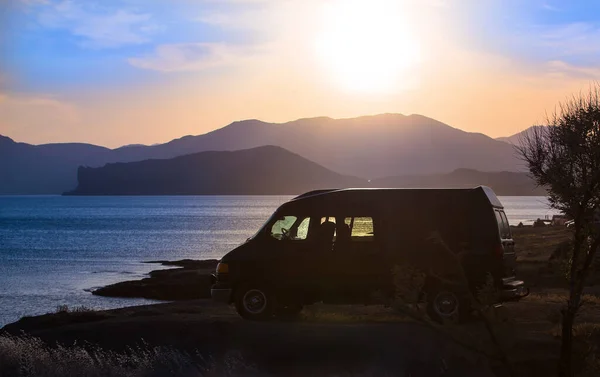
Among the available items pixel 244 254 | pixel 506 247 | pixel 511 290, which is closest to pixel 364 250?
pixel 244 254

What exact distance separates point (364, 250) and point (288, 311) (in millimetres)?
2059

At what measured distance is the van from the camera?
15.1m

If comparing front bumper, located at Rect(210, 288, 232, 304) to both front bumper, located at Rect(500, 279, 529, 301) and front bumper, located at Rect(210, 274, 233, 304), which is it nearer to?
front bumper, located at Rect(210, 274, 233, 304)

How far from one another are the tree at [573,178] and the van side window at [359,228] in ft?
10.2

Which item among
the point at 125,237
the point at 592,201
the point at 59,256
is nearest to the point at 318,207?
the point at 592,201

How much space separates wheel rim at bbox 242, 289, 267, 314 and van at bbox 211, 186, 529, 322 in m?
0.02

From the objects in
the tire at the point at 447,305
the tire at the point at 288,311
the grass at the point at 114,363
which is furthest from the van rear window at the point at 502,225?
the grass at the point at 114,363

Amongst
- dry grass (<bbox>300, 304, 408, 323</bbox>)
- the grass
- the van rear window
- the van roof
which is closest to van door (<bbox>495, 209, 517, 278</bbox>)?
the van rear window

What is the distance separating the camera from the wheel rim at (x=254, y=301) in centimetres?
1573

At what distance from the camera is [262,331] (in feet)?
46.4

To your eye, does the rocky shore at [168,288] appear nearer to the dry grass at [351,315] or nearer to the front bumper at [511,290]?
the dry grass at [351,315]

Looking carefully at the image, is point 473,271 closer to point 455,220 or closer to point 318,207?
point 455,220

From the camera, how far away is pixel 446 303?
49.7 ft

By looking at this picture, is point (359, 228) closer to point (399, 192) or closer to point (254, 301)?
point (399, 192)
